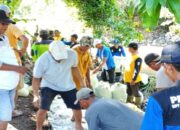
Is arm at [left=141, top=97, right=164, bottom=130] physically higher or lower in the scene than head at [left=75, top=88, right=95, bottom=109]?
higher

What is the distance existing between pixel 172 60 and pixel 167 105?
0.84 ft

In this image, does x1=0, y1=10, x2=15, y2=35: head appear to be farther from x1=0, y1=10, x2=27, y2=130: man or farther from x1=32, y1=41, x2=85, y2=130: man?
x1=32, y1=41, x2=85, y2=130: man

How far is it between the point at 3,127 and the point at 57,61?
1596 millimetres

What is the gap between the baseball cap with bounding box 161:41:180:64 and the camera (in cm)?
229

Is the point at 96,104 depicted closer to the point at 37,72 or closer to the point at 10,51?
the point at 10,51

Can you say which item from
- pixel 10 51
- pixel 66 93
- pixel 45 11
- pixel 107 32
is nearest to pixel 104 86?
pixel 66 93

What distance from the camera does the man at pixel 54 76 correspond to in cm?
564

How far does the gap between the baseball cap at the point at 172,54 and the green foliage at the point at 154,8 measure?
0.22 metres

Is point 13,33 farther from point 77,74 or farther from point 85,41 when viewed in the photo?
point 85,41

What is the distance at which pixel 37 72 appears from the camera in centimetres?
564

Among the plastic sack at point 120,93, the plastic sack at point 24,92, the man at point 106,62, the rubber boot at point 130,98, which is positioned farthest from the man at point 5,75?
the man at point 106,62

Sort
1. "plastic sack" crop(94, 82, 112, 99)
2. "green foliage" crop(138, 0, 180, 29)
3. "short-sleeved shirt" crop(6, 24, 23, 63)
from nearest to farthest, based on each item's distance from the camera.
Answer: "green foliage" crop(138, 0, 180, 29) → "short-sleeved shirt" crop(6, 24, 23, 63) → "plastic sack" crop(94, 82, 112, 99)

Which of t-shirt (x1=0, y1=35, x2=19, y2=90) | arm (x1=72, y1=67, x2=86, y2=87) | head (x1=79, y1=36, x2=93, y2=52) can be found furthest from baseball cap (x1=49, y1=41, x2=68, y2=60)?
t-shirt (x1=0, y1=35, x2=19, y2=90)

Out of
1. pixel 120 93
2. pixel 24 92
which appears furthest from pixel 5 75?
pixel 120 93
